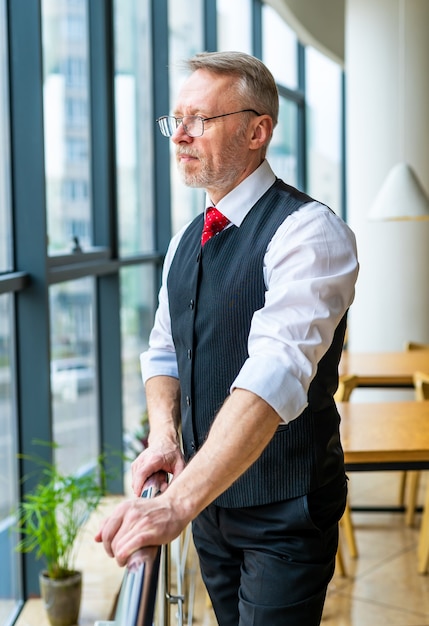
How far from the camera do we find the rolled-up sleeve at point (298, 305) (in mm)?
1267

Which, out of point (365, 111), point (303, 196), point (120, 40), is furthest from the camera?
point (365, 111)

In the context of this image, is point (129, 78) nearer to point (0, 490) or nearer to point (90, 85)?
point (90, 85)

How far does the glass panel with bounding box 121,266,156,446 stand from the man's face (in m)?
3.61

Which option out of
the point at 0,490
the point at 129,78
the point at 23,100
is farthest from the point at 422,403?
the point at 129,78

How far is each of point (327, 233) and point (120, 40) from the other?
4.06 meters

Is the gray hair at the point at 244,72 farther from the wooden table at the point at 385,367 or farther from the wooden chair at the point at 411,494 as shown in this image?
the wooden table at the point at 385,367

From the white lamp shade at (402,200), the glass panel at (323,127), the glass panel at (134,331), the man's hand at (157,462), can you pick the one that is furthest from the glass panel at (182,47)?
the man's hand at (157,462)

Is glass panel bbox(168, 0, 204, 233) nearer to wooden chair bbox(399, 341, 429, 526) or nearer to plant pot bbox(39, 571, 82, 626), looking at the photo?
wooden chair bbox(399, 341, 429, 526)

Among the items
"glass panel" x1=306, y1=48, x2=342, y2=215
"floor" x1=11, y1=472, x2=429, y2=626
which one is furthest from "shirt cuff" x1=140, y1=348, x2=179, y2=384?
"glass panel" x1=306, y1=48, x2=342, y2=215

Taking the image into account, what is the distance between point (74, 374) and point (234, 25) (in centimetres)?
420

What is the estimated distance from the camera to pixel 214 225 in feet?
5.37

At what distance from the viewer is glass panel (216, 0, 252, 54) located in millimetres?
7229

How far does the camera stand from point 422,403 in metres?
3.65

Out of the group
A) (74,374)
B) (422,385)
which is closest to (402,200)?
(422,385)
